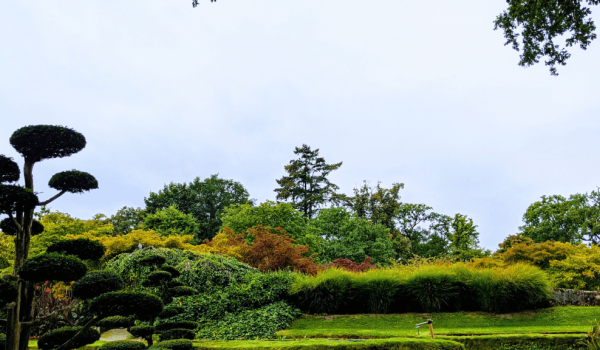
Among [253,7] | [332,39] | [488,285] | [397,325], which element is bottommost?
[397,325]

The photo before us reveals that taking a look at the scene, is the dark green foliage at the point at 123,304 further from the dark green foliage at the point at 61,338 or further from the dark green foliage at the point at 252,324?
the dark green foliage at the point at 252,324

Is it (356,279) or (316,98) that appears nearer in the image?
(356,279)

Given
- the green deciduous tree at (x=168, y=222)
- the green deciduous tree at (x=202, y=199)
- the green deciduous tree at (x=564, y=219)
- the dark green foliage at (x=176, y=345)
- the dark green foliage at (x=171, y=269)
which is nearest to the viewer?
the dark green foliage at (x=176, y=345)

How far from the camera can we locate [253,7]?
7.31 metres

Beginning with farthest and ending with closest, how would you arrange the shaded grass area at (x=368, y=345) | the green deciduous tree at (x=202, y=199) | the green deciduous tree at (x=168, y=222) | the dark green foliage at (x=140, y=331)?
the green deciduous tree at (x=202, y=199) < the green deciduous tree at (x=168, y=222) < the dark green foliage at (x=140, y=331) < the shaded grass area at (x=368, y=345)

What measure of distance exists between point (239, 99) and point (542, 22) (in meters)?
11.8

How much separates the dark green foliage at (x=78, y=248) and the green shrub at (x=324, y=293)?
6.35m

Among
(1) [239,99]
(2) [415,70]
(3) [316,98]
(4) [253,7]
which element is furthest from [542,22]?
(1) [239,99]

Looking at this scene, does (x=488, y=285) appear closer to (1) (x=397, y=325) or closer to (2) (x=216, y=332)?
(1) (x=397, y=325)

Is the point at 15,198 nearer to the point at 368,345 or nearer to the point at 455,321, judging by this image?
the point at 368,345

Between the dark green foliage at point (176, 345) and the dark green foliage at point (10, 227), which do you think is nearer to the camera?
the dark green foliage at point (10, 227)

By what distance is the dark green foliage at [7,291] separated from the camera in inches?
168

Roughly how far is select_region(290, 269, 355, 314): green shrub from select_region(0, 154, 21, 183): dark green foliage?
731 centimetres

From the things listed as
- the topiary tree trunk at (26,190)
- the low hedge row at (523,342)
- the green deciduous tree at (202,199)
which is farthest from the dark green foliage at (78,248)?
Answer: the green deciduous tree at (202,199)
